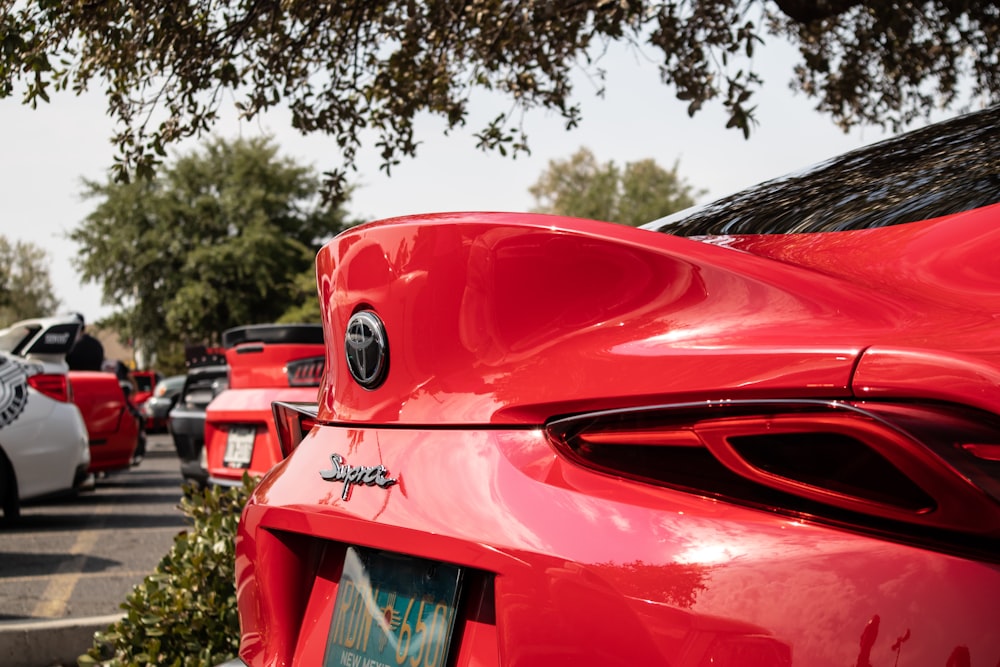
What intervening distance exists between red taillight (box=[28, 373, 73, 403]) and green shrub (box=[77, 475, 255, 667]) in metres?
5.06

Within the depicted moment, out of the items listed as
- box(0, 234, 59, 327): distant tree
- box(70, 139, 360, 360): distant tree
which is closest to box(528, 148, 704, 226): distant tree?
box(70, 139, 360, 360): distant tree

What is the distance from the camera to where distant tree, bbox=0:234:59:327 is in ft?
225

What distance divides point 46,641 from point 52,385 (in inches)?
187

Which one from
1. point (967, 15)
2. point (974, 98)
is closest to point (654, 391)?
point (967, 15)

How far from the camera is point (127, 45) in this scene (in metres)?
5.77

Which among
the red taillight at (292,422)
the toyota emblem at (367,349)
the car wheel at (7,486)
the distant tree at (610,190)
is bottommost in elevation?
the car wheel at (7,486)

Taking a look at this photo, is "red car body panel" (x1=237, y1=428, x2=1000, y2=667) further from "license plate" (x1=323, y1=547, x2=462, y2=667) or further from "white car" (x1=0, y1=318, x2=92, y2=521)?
"white car" (x1=0, y1=318, x2=92, y2=521)

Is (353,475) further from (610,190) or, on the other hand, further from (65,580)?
(610,190)

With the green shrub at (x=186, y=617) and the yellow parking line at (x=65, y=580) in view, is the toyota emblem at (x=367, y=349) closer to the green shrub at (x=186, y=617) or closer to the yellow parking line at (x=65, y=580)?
the green shrub at (x=186, y=617)

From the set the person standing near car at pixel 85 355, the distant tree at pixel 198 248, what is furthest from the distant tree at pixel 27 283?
the person standing near car at pixel 85 355

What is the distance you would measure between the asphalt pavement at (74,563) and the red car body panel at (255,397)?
81cm

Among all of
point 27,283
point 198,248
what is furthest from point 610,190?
point 27,283

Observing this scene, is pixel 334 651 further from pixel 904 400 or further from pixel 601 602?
pixel 904 400

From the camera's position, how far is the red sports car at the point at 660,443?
47.4 inches
